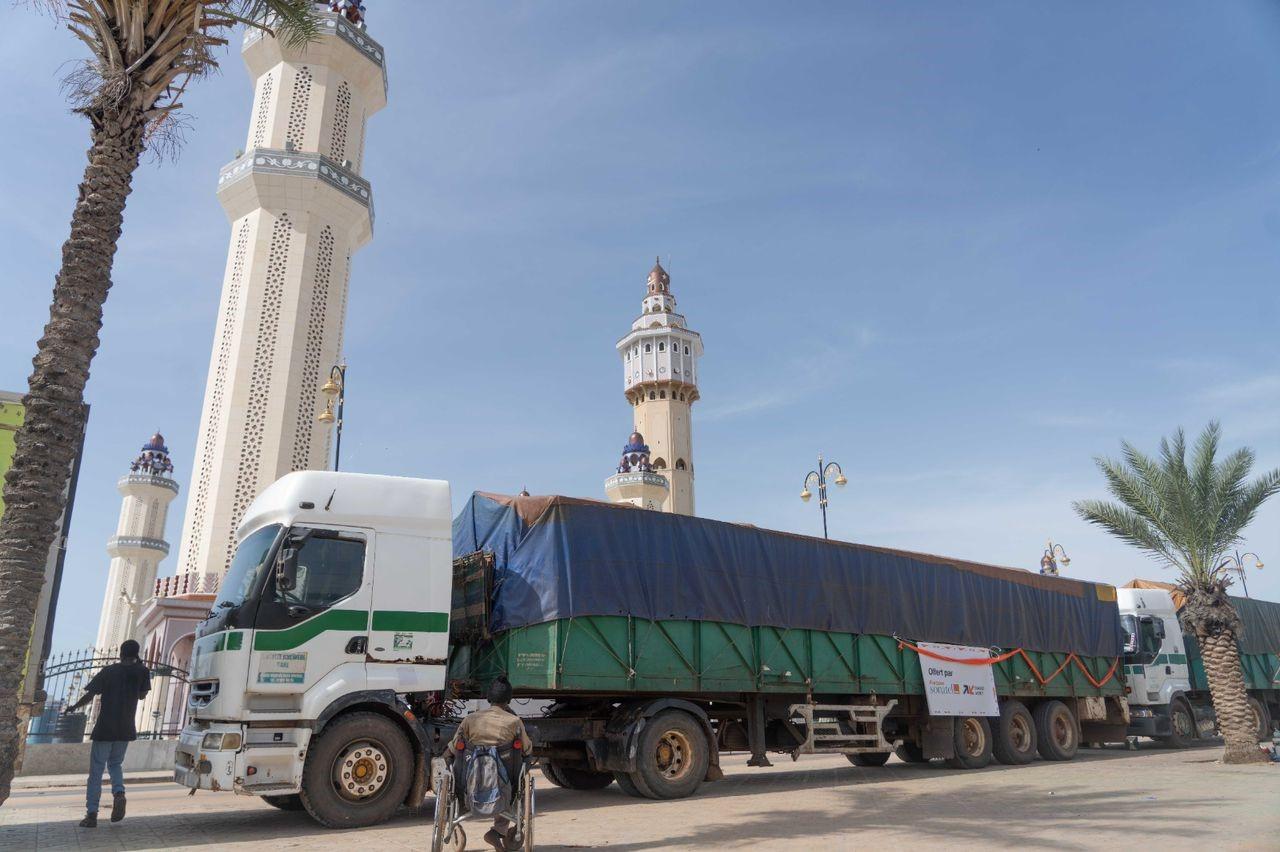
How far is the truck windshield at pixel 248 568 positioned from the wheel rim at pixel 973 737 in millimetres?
10957

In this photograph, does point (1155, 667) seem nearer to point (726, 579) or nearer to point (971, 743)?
point (971, 743)

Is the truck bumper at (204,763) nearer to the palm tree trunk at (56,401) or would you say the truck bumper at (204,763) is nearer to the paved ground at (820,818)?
the paved ground at (820,818)

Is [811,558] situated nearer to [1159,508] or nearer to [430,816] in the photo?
[430,816]

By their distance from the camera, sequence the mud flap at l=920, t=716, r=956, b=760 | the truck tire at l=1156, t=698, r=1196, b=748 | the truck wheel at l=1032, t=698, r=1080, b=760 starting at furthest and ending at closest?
the truck tire at l=1156, t=698, r=1196, b=748, the truck wheel at l=1032, t=698, r=1080, b=760, the mud flap at l=920, t=716, r=956, b=760

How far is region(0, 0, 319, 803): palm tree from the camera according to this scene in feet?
24.3

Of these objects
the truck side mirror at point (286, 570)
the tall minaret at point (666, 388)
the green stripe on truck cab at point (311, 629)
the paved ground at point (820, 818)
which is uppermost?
the tall minaret at point (666, 388)

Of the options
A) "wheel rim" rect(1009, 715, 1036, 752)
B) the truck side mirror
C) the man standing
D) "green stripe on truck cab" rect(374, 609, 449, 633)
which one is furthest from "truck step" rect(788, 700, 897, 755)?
the man standing

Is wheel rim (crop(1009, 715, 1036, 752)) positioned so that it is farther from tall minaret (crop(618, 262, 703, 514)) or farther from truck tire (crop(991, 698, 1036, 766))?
tall minaret (crop(618, 262, 703, 514))

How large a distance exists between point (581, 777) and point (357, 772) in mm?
4333

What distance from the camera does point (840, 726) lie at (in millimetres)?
12188

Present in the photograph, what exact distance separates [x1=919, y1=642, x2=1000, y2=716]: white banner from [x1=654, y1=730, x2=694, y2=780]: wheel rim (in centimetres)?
475

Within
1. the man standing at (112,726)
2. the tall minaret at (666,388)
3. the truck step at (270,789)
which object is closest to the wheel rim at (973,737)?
the truck step at (270,789)

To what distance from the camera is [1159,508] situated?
669 inches

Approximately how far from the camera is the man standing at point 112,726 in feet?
26.8
